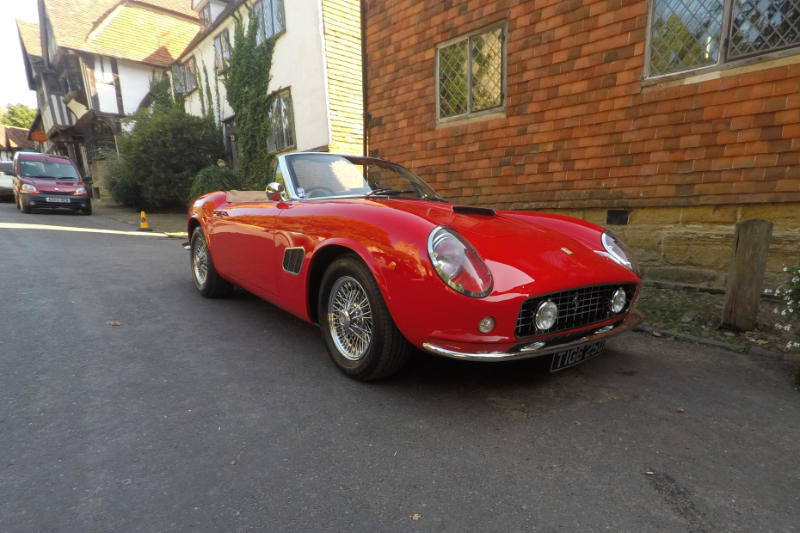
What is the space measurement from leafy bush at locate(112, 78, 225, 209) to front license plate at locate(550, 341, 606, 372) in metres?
14.3

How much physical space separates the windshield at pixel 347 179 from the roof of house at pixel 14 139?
6383 cm

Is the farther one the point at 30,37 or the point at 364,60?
the point at 30,37

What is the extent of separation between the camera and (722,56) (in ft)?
14.2

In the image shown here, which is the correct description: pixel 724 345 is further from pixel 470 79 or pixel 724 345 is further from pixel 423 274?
pixel 470 79

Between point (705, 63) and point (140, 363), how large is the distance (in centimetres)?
596

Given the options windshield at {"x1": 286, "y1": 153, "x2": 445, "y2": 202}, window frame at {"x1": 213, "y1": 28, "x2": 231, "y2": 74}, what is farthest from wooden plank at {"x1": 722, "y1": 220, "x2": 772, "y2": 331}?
window frame at {"x1": 213, "y1": 28, "x2": 231, "y2": 74}

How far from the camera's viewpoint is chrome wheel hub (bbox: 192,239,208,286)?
4.48 meters

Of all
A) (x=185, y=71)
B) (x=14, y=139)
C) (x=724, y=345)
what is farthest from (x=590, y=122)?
(x=14, y=139)

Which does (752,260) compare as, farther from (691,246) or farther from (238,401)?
(238,401)

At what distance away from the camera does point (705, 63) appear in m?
4.46

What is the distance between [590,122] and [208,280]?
191 inches

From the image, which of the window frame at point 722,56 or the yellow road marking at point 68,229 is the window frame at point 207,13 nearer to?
the yellow road marking at point 68,229

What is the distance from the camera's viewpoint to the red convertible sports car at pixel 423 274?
2.08 metres

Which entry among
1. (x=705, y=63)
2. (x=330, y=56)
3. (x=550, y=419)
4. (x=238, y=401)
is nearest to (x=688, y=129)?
(x=705, y=63)
